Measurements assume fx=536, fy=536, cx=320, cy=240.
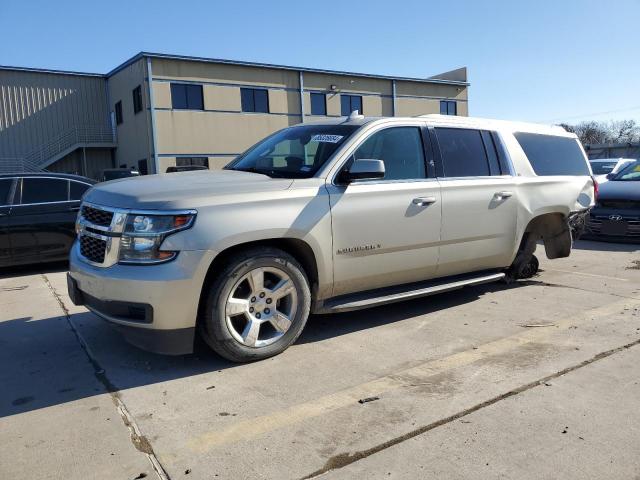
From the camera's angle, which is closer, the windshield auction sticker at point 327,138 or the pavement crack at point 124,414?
the pavement crack at point 124,414

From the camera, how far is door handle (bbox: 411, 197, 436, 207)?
4688mm

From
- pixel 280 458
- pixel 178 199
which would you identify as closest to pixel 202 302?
pixel 178 199

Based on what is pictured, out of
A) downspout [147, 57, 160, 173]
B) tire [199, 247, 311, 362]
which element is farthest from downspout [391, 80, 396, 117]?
tire [199, 247, 311, 362]

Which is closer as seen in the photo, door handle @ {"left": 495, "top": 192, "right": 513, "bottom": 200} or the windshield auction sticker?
the windshield auction sticker

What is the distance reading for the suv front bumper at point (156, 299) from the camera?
3508 millimetres

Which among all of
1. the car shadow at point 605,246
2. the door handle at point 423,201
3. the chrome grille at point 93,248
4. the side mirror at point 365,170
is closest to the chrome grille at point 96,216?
the chrome grille at point 93,248

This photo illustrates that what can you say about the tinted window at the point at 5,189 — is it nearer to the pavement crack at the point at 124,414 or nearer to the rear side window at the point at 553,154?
the pavement crack at the point at 124,414

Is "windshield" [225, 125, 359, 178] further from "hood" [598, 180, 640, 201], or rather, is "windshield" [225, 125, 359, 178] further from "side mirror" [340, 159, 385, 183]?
"hood" [598, 180, 640, 201]

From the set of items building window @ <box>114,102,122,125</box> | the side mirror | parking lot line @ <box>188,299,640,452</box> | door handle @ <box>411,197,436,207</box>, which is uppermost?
building window @ <box>114,102,122,125</box>

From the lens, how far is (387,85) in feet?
113

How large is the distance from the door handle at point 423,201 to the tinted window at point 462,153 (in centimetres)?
37

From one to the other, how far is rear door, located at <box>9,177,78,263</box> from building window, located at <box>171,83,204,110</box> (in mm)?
20373

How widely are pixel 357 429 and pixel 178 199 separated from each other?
6.06 feet

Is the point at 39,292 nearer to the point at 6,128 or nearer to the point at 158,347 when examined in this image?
the point at 158,347
